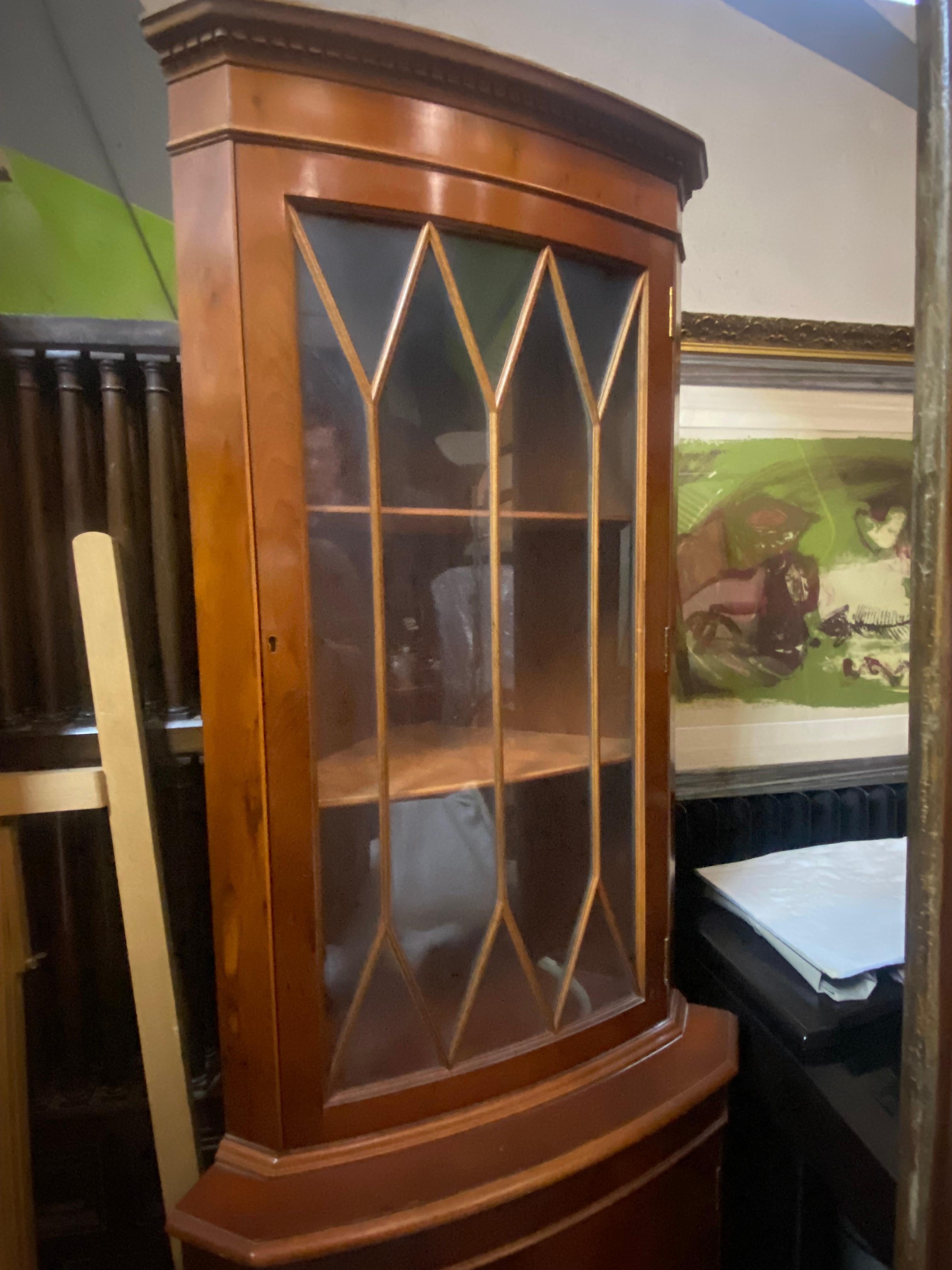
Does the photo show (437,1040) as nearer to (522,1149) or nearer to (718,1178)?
(522,1149)

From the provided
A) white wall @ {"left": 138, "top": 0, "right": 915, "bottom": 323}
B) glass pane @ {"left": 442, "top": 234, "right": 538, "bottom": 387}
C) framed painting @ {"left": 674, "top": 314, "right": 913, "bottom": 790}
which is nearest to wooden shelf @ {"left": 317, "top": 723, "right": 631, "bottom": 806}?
glass pane @ {"left": 442, "top": 234, "right": 538, "bottom": 387}

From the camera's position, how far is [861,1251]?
0.91 m

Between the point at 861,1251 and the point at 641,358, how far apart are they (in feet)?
3.95

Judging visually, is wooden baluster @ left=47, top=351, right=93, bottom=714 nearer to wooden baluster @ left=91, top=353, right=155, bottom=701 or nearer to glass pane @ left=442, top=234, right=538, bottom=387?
wooden baluster @ left=91, top=353, right=155, bottom=701

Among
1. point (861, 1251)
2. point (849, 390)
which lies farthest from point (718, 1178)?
point (849, 390)

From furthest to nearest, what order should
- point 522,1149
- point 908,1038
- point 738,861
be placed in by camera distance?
point 738,861
point 522,1149
point 908,1038

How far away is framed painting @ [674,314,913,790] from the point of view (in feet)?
4.09

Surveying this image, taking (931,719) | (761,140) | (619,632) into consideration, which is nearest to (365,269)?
(619,632)

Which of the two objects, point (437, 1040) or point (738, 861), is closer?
point (437, 1040)

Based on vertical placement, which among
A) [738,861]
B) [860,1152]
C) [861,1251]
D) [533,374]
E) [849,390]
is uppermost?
[849,390]

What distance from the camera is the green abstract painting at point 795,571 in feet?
4.13

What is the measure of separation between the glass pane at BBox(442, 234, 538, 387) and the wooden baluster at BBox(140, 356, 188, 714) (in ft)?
1.25

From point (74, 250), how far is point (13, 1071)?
1.09 m

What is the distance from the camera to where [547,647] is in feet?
2.61
